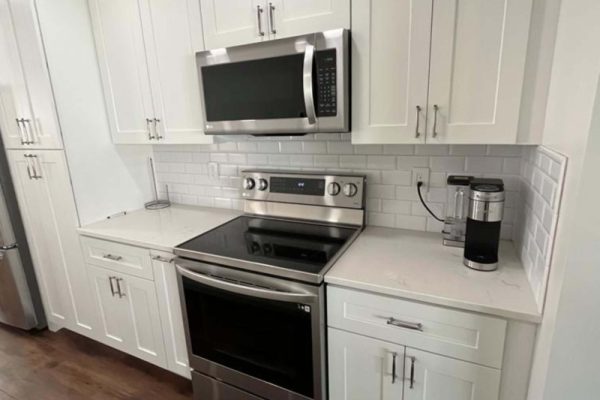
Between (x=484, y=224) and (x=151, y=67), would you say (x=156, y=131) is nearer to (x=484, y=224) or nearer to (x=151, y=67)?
(x=151, y=67)

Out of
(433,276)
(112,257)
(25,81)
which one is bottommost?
(112,257)

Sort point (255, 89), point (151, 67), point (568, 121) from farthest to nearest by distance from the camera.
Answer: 1. point (151, 67)
2. point (255, 89)
3. point (568, 121)

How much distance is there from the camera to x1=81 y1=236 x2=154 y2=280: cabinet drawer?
5.95 feet

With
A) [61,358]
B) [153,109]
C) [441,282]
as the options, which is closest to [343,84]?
[441,282]

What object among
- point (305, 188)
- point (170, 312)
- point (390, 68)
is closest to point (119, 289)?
point (170, 312)

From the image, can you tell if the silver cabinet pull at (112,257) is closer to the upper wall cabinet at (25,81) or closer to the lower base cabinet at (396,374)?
the upper wall cabinet at (25,81)

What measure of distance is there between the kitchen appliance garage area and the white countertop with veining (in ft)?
0.04

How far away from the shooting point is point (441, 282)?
1.21 m

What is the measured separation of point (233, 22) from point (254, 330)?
140 centimetres

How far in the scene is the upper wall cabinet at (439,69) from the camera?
1147mm

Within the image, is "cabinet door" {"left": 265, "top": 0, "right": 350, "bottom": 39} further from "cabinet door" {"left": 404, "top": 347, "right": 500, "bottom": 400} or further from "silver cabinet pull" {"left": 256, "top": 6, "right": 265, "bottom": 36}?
"cabinet door" {"left": 404, "top": 347, "right": 500, "bottom": 400}

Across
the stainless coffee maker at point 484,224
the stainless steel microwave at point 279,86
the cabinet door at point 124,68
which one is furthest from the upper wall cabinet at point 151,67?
the stainless coffee maker at point 484,224

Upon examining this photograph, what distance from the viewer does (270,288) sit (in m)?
1.39

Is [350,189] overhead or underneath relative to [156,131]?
underneath
